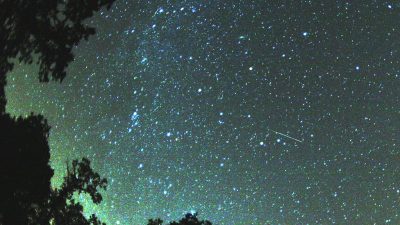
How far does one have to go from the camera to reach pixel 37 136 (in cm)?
1064

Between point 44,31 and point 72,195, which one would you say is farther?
point 72,195

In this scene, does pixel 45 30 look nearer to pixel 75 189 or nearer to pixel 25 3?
pixel 25 3

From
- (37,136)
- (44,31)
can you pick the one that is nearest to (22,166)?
(37,136)

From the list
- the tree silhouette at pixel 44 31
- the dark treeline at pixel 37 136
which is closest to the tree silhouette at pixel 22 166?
the dark treeline at pixel 37 136

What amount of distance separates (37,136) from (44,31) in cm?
527

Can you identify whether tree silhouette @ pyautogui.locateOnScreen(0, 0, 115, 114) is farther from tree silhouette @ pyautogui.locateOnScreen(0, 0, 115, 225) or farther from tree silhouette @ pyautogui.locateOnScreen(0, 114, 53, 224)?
tree silhouette @ pyautogui.locateOnScreen(0, 114, 53, 224)

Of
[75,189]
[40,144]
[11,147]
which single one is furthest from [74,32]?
[75,189]

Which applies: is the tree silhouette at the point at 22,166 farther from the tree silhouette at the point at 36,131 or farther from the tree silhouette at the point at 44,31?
the tree silhouette at the point at 44,31

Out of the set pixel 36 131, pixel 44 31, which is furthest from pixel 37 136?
pixel 44 31

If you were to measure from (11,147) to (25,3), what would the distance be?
4782mm

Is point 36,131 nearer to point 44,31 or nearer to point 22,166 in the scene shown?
Result: point 22,166

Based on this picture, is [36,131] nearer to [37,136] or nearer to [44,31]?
[37,136]

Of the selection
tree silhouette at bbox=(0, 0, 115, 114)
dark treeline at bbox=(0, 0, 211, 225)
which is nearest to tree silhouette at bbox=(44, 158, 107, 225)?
dark treeline at bbox=(0, 0, 211, 225)

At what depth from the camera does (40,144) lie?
35.3 feet
